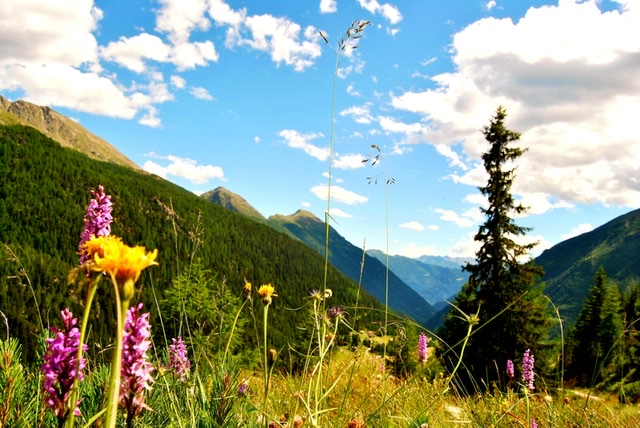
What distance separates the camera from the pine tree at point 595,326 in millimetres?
42156

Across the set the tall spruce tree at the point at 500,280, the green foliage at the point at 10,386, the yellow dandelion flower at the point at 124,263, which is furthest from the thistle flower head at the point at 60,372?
the tall spruce tree at the point at 500,280

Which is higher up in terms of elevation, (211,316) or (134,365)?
(134,365)

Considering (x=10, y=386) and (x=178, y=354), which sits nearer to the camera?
(x=10, y=386)

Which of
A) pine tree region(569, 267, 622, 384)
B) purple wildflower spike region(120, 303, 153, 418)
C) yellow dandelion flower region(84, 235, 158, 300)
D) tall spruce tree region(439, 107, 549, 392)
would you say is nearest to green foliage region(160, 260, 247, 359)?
purple wildflower spike region(120, 303, 153, 418)

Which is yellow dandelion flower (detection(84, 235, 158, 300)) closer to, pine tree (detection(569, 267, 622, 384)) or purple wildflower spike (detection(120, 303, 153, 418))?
purple wildflower spike (detection(120, 303, 153, 418))

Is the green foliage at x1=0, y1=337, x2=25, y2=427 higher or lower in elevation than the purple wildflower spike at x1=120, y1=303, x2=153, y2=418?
lower

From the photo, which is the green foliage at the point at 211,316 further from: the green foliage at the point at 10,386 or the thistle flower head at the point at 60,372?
the green foliage at the point at 10,386

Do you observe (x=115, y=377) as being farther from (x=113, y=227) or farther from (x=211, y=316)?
(x=113, y=227)

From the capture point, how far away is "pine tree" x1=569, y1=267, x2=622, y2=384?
42.2 meters

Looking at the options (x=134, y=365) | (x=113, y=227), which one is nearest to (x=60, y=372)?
(x=134, y=365)

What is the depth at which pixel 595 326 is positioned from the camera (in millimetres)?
43875

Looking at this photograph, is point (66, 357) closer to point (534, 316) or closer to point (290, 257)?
point (534, 316)

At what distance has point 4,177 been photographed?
134375 mm

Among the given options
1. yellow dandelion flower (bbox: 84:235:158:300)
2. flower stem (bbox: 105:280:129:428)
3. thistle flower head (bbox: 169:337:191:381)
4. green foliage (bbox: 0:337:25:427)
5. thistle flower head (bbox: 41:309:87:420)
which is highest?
yellow dandelion flower (bbox: 84:235:158:300)
